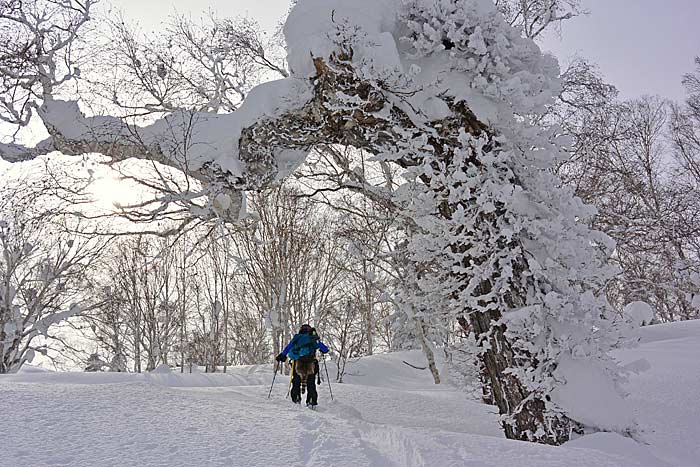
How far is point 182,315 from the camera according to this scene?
21.2 meters

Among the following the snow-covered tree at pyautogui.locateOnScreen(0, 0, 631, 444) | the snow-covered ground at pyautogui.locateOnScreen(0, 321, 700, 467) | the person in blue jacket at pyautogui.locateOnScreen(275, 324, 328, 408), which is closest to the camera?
the snow-covered ground at pyautogui.locateOnScreen(0, 321, 700, 467)

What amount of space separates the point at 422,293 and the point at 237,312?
56.6 ft

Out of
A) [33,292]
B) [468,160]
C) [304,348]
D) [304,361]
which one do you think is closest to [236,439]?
[468,160]

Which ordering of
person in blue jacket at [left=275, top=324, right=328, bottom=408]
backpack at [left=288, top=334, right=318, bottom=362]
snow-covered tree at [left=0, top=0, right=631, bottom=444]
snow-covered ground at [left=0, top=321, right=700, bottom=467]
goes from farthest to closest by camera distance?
1. backpack at [left=288, top=334, right=318, bottom=362]
2. person in blue jacket at [left=275, top=324, right=328, bottom=408]
3. snow-covered tree at [left=0, top=0, right=631, bottom=444]
4. snow-covered ground at [left=0, top=321, right=700, bottom=467]

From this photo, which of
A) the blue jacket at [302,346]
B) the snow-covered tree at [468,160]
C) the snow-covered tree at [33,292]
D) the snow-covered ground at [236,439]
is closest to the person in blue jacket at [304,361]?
the blue jacket at [302,346]

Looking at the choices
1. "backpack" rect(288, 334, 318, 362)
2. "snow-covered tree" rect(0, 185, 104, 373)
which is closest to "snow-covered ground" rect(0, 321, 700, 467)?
"backpack" rect(288, 334, 318, 362)

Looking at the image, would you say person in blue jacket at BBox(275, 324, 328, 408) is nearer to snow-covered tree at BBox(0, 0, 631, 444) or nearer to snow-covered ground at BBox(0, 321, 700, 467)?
snow-covered ground at BBox(0, 321, 700, 467)

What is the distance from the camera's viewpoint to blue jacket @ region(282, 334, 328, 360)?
7293 mm

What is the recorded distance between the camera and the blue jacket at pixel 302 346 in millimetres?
7293

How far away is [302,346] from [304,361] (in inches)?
10.0

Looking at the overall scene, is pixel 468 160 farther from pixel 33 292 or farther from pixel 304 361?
pixel 33 292

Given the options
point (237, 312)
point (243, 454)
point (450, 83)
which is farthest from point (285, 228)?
point (243, 454)

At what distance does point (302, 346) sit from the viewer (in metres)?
7.36

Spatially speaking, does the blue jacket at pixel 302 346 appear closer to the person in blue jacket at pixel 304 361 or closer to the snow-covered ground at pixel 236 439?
the person in blue jacket at pixel 304 361
